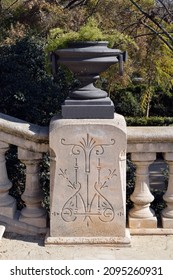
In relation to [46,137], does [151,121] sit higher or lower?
lower

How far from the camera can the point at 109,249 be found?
396cm

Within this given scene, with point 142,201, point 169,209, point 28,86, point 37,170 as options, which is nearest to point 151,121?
point 28,86

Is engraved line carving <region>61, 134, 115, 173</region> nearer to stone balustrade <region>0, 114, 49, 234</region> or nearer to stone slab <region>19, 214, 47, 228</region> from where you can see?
stone balustrade <region>0, 114, 49, 234</region>

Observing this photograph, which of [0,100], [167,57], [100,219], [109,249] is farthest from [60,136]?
[167,57]

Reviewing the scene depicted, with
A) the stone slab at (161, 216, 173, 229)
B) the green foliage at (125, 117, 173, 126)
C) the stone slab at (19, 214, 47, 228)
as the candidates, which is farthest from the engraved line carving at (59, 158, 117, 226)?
the green foliage at (125, 117, 173, 126)

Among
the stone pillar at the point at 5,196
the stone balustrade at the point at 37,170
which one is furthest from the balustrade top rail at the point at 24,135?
the stone pillar at the point at 5,196

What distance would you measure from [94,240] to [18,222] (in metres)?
0.76

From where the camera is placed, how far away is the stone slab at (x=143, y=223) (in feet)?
13.9

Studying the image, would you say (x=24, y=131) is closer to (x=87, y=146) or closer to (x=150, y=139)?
(x=87, y=146)

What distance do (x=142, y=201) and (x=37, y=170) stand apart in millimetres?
1011

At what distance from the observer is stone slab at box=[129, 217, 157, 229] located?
4.22 meters

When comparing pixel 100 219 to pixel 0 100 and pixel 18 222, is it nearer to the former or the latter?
pixel 18 222

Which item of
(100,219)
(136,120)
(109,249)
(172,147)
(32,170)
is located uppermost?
(172,147)

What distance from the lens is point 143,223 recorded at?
4227mm
